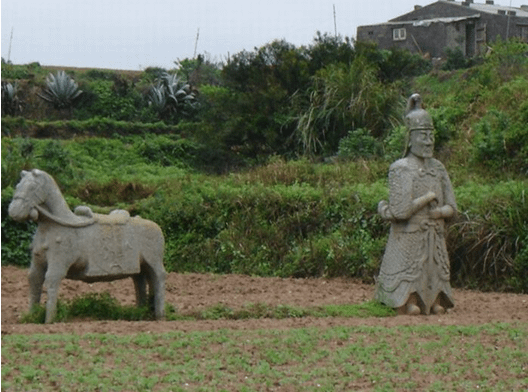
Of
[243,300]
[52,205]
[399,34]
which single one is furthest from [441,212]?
[399,34]

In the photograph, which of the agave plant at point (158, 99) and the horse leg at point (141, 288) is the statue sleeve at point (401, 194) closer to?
the horse leg at point (141, 288)

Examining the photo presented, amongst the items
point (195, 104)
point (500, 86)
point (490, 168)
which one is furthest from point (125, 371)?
point (195, 104)

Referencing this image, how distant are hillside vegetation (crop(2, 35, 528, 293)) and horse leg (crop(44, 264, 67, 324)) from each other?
222 inches

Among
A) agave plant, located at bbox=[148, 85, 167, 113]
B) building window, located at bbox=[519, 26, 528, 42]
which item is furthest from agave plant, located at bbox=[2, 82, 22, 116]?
building window, located at bbox=[519, 26, 528, 42]

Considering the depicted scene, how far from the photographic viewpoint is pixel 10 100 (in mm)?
30266

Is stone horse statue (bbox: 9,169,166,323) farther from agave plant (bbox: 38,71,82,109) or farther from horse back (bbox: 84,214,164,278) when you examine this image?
agave plant (bbox: 38,71,82,109)

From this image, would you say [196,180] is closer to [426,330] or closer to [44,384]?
[426,330]

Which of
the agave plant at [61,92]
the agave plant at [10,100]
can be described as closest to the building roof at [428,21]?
the agave plant at [61,92]

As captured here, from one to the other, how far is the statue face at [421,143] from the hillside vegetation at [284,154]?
3.12 meters

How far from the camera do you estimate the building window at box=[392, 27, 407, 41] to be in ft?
143

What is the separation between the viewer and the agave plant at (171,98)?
3167 cm

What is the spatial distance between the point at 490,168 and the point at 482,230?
12.7ft

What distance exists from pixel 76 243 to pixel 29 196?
660 millimetres

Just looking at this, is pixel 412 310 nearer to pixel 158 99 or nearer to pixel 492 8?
pixel 158 99
